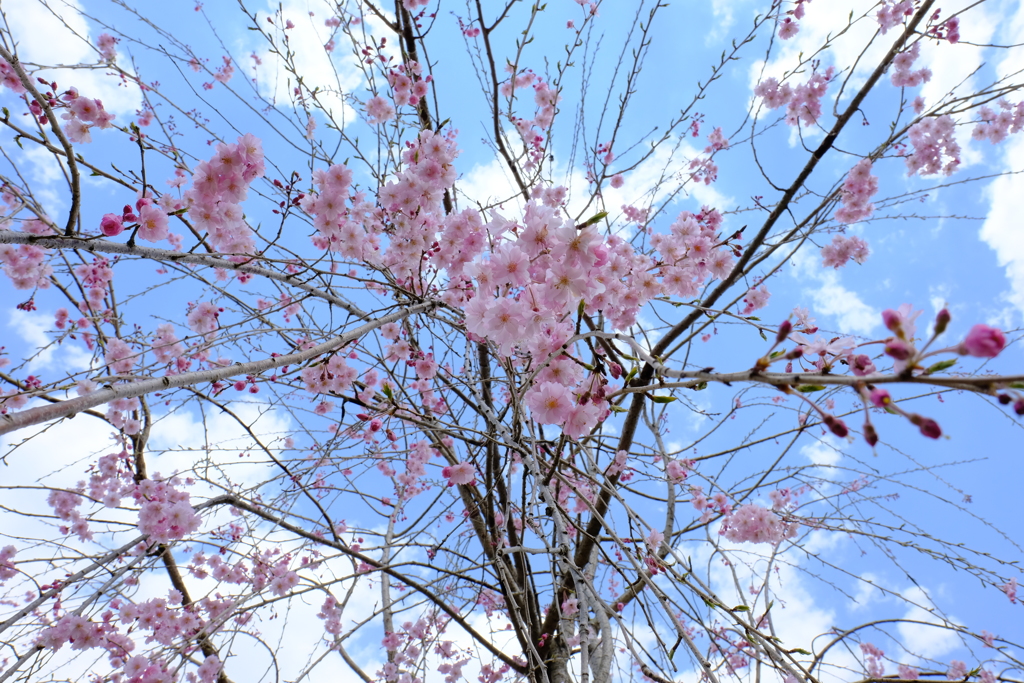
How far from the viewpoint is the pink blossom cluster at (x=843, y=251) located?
12.0ft

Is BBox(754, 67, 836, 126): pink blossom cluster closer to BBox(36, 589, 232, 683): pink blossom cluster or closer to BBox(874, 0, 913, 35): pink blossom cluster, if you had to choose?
BBox(874, 0, 913, 35): pink blossom cluster

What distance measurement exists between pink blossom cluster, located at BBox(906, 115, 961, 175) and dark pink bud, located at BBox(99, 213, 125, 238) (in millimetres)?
4569

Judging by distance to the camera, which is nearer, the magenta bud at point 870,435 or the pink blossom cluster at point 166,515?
the magenta bud at point 870,435

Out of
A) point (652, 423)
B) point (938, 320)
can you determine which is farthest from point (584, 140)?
point (938, 320)

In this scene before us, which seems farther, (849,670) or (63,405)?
(849,670)

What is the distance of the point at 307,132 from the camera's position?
3.79m

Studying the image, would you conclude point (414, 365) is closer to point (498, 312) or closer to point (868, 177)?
point (498, 312)

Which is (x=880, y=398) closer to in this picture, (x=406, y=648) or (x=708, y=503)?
(x=708, y=503)

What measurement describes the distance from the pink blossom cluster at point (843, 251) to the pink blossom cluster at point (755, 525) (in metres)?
2.14

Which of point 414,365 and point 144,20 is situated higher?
point 144,20

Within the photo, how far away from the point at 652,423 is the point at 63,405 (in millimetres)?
3899

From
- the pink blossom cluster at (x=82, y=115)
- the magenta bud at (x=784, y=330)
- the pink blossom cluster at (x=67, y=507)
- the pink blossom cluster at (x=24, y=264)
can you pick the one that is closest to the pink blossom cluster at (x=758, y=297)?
the magenta bud at (x=784, y=330)

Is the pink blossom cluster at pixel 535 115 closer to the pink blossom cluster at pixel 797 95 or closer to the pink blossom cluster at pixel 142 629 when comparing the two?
the pink blossom cluster at pixel 797 95

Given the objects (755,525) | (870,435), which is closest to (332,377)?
(755,525)
